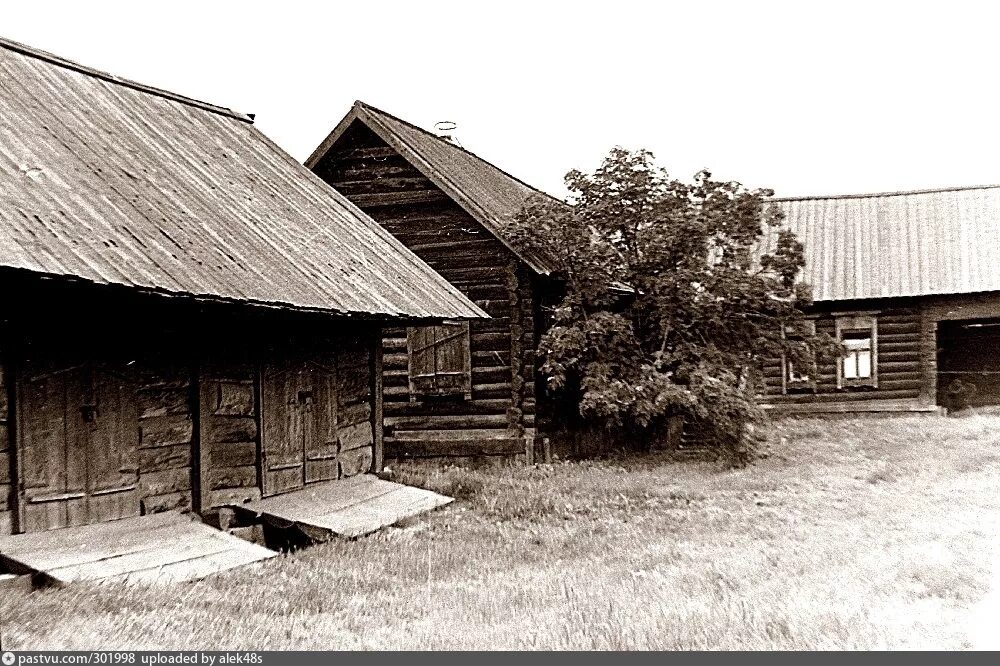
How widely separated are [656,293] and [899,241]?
450 inches

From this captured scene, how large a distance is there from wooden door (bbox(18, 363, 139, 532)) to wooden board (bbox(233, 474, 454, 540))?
164 cm

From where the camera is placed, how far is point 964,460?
52.4ft

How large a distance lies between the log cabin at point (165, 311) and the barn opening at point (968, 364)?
50.7 ft

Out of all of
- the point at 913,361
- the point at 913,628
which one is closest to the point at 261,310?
the point at 913,628

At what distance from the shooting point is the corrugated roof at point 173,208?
28.9 feet

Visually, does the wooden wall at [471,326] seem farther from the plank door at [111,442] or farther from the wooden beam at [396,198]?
the plank door at [111,442]

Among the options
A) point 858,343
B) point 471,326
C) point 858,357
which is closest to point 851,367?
point 858,357

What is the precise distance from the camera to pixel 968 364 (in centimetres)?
2534

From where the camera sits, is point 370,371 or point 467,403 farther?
point 467,403

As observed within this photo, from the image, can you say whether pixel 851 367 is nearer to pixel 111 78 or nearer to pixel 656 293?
pixel 656 293

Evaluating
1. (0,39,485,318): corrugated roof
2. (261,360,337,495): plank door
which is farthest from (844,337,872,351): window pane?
(261,360,337,495): plank door

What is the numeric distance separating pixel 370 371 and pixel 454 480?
1.80 meters

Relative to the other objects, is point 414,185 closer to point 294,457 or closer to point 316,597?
point 294,457

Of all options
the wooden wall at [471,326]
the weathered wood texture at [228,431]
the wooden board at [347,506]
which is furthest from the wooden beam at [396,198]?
the weathered wood texture at [228,431]
